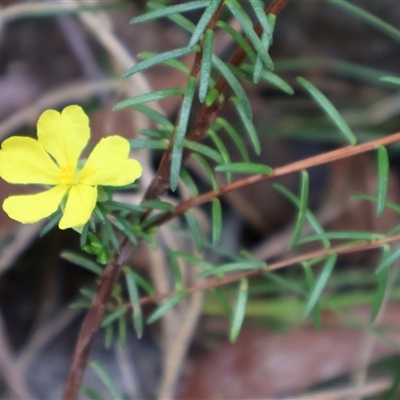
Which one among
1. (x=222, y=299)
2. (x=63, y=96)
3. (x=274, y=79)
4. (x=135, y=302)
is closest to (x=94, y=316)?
(x=135, y=302)

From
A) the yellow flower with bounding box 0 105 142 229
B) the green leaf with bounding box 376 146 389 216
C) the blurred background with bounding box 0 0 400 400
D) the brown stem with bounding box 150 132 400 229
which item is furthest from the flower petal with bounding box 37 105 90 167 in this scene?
the blurred background with bounding box 0 0 400 400

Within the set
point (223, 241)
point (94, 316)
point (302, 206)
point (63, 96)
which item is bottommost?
point (94, 316)

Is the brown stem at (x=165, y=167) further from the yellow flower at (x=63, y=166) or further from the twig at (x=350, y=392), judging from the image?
the twig at (x=350, y=392)

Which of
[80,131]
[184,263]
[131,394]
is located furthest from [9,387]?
[80,131]

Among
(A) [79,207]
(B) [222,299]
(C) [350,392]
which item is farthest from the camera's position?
(C) [350,392]

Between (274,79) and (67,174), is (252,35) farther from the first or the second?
(67,174)

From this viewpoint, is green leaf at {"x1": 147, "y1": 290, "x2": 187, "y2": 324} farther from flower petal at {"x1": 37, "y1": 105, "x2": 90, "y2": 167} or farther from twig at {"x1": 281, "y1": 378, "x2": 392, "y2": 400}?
twig at {"x1": 281, "y1": 378, "x2": 392, "y2": 400}

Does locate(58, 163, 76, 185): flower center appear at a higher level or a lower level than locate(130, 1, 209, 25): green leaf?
lower
